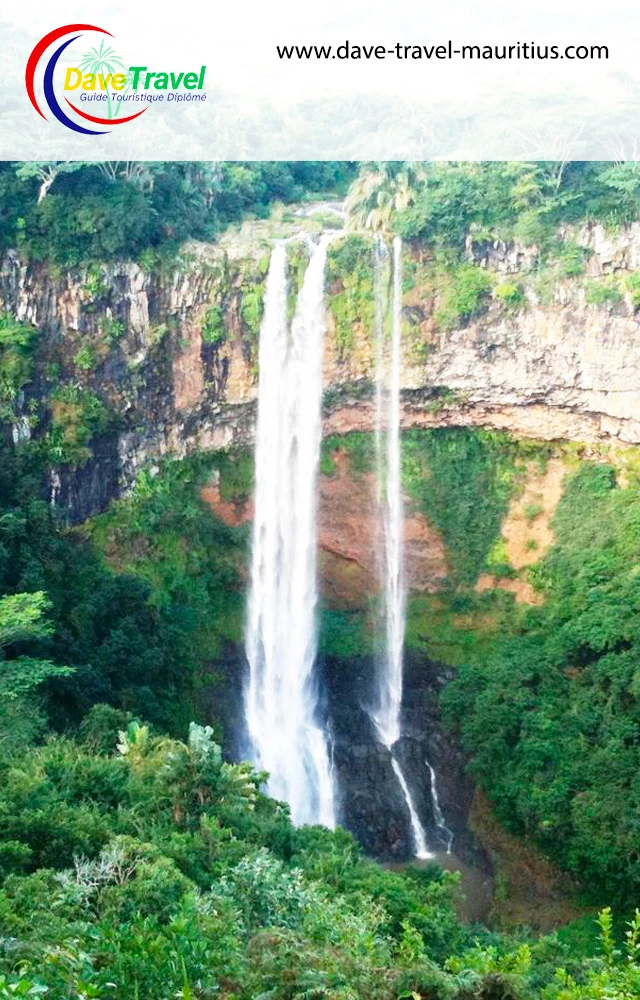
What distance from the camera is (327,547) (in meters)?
22.7

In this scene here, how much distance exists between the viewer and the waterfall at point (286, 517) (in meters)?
20.9

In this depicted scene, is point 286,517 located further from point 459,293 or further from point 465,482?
point 459,293

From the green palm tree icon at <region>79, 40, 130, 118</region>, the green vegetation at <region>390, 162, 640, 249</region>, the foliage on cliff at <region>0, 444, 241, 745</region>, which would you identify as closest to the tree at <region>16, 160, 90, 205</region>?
the green palm tree icon at <region>79, 40, 130, 118</region>

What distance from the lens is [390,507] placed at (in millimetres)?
22375

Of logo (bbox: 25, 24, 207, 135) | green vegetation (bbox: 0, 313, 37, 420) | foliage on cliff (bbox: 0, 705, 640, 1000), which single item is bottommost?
foliage on cliff (bbox: 0, 705, 640, 1000)

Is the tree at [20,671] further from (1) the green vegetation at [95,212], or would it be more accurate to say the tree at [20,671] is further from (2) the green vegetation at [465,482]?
(2) the green vegetation at [465,482]

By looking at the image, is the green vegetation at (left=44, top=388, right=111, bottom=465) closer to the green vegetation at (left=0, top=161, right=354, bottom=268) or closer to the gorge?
the gorge

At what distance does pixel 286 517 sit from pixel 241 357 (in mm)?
3141

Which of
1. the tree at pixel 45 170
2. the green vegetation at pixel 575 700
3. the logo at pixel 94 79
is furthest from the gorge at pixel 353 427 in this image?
the logo at pixel 94 79

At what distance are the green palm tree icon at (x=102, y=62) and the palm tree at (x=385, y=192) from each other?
5.36 m

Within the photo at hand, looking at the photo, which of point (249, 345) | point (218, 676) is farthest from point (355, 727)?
point (249, 345)

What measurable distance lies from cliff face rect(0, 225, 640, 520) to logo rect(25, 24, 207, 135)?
10.4 feet

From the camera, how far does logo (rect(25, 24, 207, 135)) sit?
17172mm

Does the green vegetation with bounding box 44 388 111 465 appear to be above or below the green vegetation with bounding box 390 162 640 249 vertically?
below
